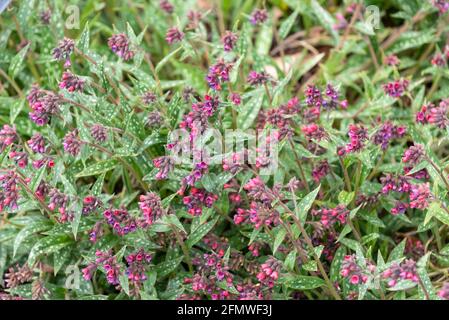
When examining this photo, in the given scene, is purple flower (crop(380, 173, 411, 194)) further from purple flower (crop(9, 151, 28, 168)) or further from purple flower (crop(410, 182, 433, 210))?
purple flower (crop(9, 151, 28, 168))

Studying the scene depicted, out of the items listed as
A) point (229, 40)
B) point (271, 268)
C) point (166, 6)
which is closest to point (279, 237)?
point (271, 268)

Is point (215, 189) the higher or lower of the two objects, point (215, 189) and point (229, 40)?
the lower

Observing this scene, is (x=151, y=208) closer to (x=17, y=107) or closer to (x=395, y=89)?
(x=17, y=107)

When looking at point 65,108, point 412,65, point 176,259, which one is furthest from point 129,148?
point 412,65

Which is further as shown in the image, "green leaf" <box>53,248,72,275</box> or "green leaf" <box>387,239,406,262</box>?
"green leaf" <box>53,248,72,275</box>

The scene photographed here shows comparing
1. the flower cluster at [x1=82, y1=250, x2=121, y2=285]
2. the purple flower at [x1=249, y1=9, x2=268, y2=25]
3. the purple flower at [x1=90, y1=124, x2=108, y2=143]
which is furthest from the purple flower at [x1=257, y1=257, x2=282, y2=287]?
the purple flower at [x1=249, y1=9, x2=268, y2=25]

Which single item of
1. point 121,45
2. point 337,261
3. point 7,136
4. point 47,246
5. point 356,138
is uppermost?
point 121,45

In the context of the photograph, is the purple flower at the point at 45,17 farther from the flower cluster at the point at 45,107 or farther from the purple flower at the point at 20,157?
the purple flower at the point at 20,157

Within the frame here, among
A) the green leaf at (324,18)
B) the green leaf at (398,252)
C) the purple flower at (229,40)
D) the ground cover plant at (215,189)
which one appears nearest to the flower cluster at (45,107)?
the ground cover plant at (215,189)

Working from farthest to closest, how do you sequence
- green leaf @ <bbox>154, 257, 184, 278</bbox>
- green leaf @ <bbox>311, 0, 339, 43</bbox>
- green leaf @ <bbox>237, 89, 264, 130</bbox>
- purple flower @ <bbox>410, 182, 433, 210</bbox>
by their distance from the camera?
green leaf @ <bbox>311, 0, 339, 43</bbox>, green leaf @ <bbox>237, 89, 264, 130</bbox>, green leaf @ <bbox>154, 257, 184, 278</bbox>, purple flower @ <bbox>410, 182, 433, 210</bbox>

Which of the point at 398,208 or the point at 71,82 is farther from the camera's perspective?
the point at 398,208
